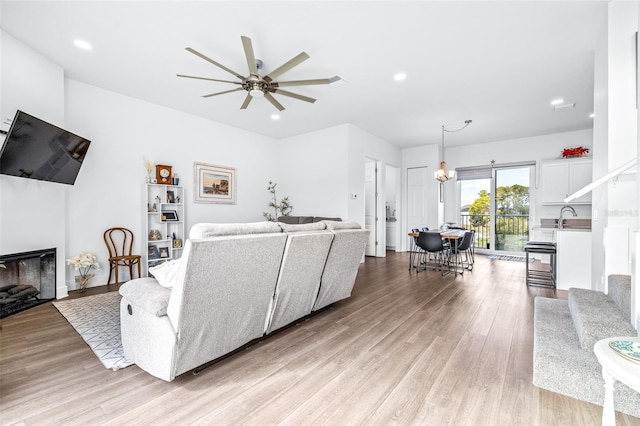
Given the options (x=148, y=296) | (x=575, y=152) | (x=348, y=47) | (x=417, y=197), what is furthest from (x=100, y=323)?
(x=575, y=152)

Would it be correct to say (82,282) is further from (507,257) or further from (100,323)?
(507,257)

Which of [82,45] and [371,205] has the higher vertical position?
[82,45]

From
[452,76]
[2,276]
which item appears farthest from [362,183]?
[2,276]

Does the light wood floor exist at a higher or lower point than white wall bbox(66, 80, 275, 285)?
lower

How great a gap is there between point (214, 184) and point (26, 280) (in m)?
3.09

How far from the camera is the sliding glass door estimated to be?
22.6 ft

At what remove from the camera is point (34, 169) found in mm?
2996

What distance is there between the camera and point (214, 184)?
5.64 metres

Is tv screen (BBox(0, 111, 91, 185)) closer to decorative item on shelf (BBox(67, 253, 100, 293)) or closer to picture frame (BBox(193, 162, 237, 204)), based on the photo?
decorative item on shelf (BBox(67, 253, 100, 293))

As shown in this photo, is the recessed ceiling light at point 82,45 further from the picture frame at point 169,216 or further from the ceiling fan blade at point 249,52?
the picture frame at point 169,216

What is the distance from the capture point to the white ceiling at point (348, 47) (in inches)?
99.3

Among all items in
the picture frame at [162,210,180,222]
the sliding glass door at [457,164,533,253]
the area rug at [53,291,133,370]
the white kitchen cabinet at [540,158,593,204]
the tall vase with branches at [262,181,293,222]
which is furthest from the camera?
the sliding glass door at [457,164,533,253]

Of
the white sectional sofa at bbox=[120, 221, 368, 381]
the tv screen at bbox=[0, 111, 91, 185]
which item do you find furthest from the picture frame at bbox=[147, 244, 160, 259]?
the white sectional sofa at bbox=[120, 221, 368, 381]

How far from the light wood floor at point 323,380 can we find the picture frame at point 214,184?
2.98 meters
